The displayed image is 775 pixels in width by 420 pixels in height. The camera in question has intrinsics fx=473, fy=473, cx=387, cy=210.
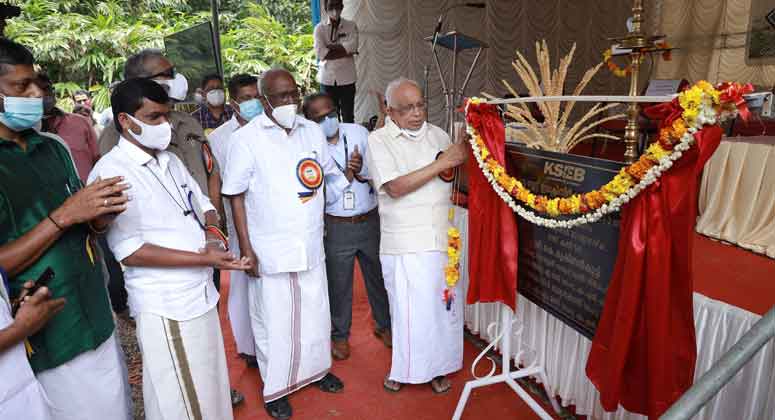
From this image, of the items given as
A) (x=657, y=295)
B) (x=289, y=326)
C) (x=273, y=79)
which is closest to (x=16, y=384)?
(x=289, y=326)

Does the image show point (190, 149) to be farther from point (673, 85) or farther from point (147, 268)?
point (673, 85)

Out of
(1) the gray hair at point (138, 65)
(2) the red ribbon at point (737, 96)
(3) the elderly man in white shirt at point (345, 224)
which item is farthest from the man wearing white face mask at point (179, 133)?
(2) the red ribbon at point (737, 96)

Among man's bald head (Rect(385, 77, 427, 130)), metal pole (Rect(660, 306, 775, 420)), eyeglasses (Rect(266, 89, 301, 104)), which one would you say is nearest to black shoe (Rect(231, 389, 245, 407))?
eyeglasses (Rect(266, 89, 301, 104))

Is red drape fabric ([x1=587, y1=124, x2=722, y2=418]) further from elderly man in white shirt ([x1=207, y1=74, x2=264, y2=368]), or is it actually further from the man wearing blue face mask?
elderly man in white shirt ([x1=207, y1=74, x2=264, y2=368])

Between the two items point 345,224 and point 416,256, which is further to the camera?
point 345,224

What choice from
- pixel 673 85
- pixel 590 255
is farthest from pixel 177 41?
pixel 673 85

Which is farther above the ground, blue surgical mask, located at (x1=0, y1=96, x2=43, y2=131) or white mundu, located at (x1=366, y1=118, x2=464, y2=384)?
blue surgical mask, located at (x1=0, y1=96, x2=43, y2=131)

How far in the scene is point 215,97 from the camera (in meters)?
4.30

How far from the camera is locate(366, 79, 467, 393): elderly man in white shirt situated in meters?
2.61

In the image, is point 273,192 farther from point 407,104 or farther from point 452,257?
point 452,257

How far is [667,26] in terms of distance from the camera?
11.4m

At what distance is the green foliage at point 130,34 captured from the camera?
13430 millimetres

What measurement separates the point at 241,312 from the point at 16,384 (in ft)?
6.37

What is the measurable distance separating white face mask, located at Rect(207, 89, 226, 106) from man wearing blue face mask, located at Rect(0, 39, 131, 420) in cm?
261
